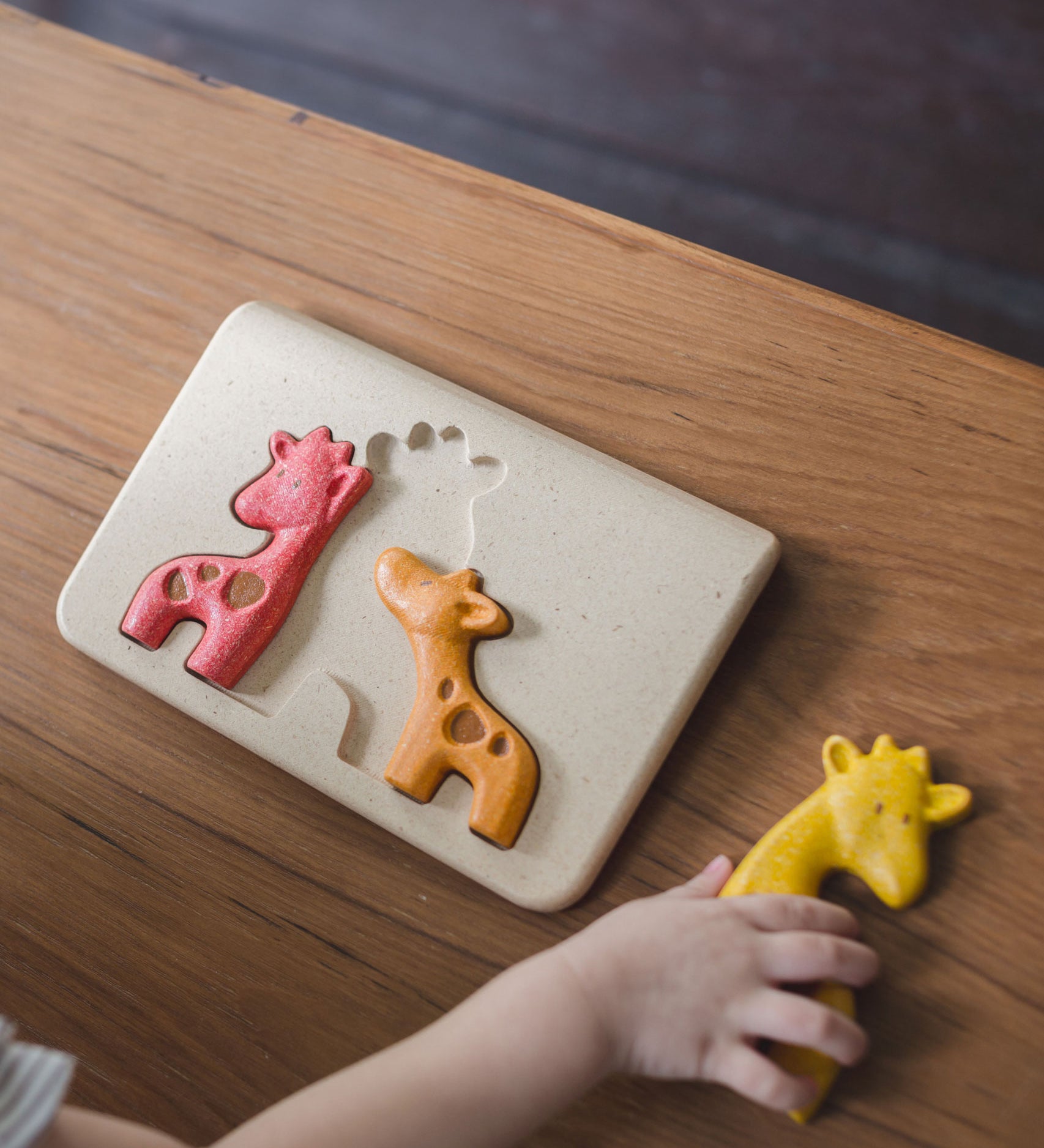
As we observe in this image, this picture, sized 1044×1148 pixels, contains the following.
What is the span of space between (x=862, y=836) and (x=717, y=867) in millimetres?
61

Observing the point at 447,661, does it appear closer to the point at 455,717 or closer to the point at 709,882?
the point at 455,717

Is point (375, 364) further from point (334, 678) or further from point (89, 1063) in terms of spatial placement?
point (89, 1063)

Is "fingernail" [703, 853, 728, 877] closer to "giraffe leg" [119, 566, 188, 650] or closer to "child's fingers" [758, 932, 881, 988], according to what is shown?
"child's fingers" [758, 932, 881, 988]

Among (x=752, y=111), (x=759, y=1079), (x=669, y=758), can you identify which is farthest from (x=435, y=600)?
(x=752, y=111)

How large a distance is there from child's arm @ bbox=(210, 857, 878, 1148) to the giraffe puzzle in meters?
0.01

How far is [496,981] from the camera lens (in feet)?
1.25

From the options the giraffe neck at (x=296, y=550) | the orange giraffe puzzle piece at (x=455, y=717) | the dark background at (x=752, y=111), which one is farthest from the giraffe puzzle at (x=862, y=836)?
the dark background at (x=752, y=111)

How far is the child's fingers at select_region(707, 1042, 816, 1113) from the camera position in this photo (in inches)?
13.6

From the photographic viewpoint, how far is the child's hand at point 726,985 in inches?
13.6

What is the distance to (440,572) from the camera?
0.44m

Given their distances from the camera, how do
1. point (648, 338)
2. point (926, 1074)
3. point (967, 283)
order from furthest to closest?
point (967, 283), point (648, 338), point (926, 1074)

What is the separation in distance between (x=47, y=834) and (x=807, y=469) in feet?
1.37

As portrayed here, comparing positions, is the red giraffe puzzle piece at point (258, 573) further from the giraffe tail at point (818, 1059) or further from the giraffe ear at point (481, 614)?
the giraffe tail at point (818, 1059)

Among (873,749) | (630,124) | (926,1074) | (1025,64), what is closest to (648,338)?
(873,749)
